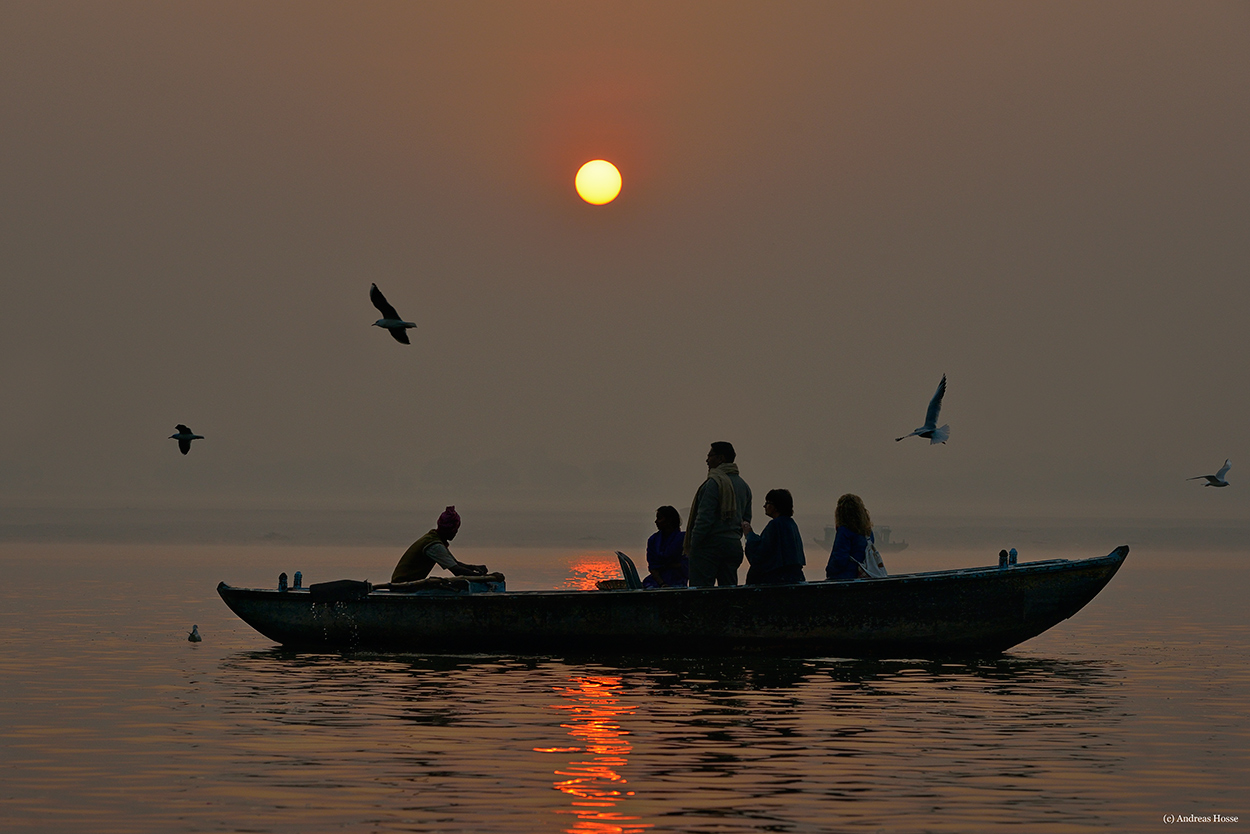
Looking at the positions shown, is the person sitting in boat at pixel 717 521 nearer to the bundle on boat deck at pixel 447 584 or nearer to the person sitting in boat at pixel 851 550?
the person sitting in boat at pixel 851 550

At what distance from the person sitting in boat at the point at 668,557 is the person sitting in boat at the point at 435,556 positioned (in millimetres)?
2248

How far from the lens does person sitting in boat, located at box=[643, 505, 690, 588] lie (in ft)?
68.0

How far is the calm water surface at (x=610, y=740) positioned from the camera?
35.6ft

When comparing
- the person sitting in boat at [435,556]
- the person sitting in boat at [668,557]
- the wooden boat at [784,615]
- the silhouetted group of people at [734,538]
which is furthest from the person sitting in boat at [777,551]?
the person sitting in boat at [435,556]

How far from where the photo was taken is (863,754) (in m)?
13.2

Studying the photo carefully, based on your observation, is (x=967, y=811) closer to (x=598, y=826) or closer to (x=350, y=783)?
(x=598, y=826)

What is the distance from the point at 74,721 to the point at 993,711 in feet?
29.3

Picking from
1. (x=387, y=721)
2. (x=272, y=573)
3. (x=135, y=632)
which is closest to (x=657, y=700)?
(x=387, y=721)

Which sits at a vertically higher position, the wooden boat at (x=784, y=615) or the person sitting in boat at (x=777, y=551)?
the person sitting in boat at (x=777, y=551)

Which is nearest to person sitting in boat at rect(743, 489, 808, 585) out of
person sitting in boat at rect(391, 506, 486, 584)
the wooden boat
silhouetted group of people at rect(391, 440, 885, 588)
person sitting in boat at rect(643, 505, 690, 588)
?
silhouetted group of people at rect(391, 440, 885, 588)

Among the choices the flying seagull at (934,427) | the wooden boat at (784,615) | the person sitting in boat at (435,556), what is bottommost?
the wooden boat at (784,615)

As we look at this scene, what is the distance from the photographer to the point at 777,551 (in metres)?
19.9

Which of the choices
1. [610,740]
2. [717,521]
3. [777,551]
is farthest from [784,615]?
[610,740]

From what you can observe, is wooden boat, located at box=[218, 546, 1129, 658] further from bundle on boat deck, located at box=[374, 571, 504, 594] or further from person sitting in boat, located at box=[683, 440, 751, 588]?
person sitting in boat, located at box=[683, 440, 751, 588]
